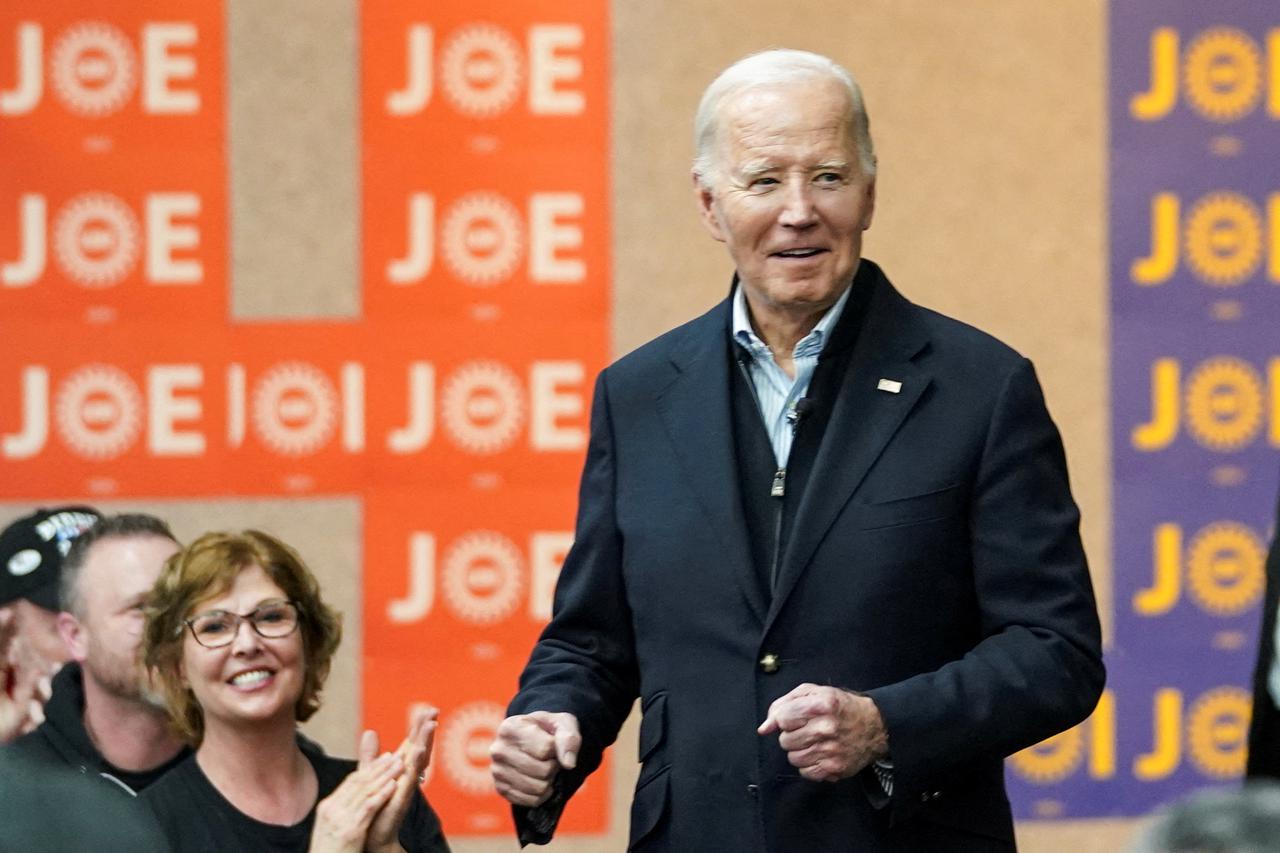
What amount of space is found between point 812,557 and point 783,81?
537mm

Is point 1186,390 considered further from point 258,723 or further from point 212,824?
point 212,824

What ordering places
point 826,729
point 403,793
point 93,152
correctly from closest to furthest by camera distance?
point 826,729
point 403,793
point 93,152

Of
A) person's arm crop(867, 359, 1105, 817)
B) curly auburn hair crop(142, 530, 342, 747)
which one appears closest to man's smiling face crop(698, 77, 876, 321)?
person's arm crop(867, 359, 1105, 817)

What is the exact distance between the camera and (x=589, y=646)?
2.38 meters

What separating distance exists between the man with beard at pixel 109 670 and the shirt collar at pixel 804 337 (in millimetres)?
1291

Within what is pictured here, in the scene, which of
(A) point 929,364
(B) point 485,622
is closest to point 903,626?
(A) point 929,364

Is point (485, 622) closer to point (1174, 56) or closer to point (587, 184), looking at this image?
point (587, 184)

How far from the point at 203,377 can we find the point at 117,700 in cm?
112

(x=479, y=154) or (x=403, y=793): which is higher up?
(x=479, y=154)

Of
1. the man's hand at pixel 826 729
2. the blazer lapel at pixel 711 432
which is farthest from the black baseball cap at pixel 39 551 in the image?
the man's hand at pixel 826 729

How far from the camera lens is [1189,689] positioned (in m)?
4.38

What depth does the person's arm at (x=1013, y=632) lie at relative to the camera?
6.85 feet

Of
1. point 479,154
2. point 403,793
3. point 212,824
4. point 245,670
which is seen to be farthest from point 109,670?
point 479,154

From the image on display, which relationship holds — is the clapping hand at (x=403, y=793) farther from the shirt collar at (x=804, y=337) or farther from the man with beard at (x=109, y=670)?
the shirt collar at (x=804, y=337)
